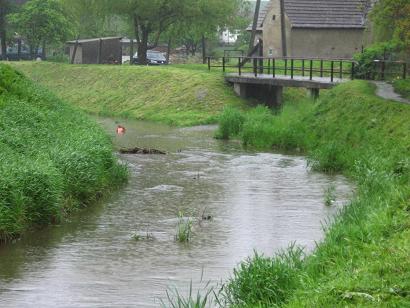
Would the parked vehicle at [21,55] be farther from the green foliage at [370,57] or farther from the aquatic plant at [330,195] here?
the aquatic plant at [330,195]

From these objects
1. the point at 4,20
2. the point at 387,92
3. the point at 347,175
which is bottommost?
the point at 347,175

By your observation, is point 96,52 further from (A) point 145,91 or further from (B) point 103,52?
(A) point 145,91

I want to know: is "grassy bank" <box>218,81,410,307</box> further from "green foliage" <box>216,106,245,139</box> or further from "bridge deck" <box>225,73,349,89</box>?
"bridge deck" <box>225,73,349,89</box>

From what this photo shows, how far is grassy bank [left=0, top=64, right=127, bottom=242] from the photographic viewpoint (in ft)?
57.7

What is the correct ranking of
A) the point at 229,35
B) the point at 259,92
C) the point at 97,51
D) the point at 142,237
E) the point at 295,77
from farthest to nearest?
the point at 229,35 → the point at 97,51 → the point at 259,92 → the point at 295,77 → the point at 142,237

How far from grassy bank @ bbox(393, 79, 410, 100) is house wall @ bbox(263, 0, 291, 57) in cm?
2973

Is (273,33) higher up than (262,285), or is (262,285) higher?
(273,33)

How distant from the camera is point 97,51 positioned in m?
73.4

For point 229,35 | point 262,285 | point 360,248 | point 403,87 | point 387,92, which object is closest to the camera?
point 262,285

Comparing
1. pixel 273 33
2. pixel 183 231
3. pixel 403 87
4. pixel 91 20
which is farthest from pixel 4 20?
pixel 183 231

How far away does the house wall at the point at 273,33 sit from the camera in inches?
2645

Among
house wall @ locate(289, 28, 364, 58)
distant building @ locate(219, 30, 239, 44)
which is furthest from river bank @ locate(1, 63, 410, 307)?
distant building @ locate(219, 30, 239, 44)

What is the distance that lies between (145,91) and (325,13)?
15901 mm

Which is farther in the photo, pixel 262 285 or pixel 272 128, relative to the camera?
pixel 272 128
